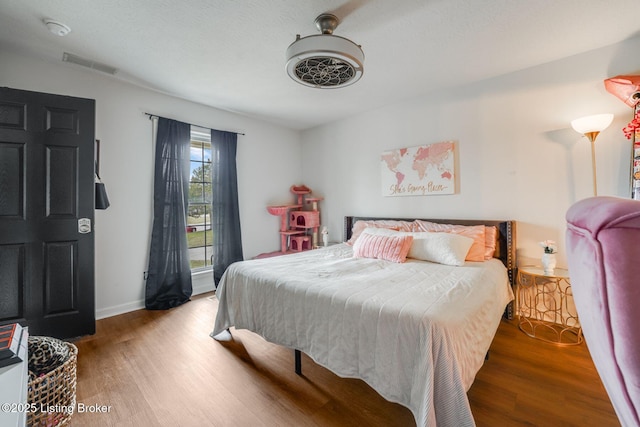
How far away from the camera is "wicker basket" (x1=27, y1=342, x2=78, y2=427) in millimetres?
1232

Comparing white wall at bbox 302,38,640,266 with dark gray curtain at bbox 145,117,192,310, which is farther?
dark gray curtain at bbox 145,117,192,310

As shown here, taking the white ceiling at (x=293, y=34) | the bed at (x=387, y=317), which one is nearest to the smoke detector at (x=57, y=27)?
the white ceiling at (x=293, y=34)

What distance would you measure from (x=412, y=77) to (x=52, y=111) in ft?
10.9

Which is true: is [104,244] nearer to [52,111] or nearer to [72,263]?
[72,263]

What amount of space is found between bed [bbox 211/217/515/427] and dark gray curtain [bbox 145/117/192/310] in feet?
3.61

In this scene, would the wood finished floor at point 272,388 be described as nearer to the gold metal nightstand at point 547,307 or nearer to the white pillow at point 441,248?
the gold metal nightstand at point 547,307

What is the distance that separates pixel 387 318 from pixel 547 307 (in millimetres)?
2210

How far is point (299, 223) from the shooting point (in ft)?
14.3

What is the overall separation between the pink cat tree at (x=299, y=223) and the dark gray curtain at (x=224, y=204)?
2.14 ft

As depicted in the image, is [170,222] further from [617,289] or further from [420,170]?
[617,289]

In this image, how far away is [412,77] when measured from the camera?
9.09 ft

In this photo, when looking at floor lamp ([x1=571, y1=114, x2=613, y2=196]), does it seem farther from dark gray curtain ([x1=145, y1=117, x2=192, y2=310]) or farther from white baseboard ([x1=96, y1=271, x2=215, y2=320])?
white baseboard ([x1=96, y1=271, x2=215, y2=320])

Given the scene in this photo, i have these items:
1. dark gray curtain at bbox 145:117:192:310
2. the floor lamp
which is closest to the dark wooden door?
dark gray curtain at bbox 145:117:192:310

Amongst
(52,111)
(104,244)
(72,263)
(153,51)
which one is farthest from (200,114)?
(72,263)
